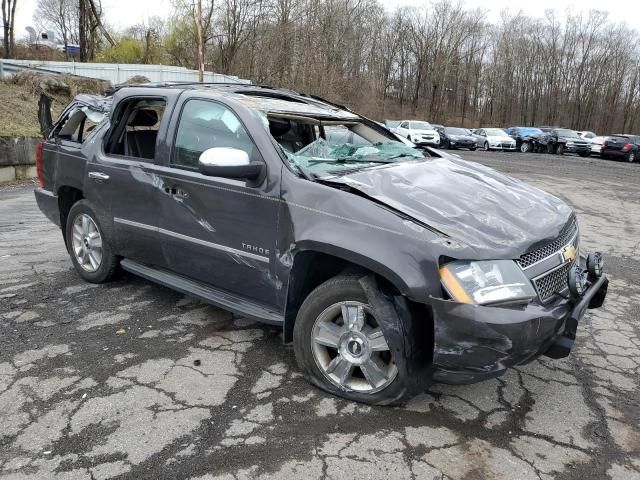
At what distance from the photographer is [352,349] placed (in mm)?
2943

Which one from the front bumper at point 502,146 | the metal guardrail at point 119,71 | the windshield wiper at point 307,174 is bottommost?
the front bumper at point 502,146

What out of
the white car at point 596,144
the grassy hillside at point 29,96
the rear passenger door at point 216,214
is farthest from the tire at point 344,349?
the white car at point 596,144

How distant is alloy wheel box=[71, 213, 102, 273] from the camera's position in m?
4.65

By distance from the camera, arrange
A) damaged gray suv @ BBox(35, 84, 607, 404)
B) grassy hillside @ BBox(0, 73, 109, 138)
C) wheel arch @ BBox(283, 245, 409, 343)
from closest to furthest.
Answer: damaged gray suv @ BBox(35, 84, 607, 404) → wheel arch @ BBox(283, 245, 409, 343) → grassy hillside @ BBox(0, 73, 109, 138)

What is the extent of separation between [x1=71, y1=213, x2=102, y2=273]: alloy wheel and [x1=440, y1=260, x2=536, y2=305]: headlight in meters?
3.25

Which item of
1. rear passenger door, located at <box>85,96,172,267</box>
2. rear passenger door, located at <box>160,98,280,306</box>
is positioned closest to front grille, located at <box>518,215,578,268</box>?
rear passenger door, located at <box>160,98,280,306</box>

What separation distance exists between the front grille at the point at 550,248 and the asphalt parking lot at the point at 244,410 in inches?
35.2

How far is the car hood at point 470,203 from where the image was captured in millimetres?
2730

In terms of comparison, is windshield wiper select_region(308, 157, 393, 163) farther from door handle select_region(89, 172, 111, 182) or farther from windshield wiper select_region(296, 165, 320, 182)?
door handle select_region(89, 172, 111, 182)

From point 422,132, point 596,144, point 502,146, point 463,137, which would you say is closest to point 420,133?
point 422,132

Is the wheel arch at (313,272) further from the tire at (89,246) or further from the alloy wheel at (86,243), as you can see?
the alloy wheel at (86,243)

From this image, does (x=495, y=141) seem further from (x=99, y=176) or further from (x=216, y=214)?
(x=216, y=214)

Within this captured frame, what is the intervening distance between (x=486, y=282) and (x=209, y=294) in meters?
1.92

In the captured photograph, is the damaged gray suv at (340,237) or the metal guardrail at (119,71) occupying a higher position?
the metal guardrail at (119,71)
